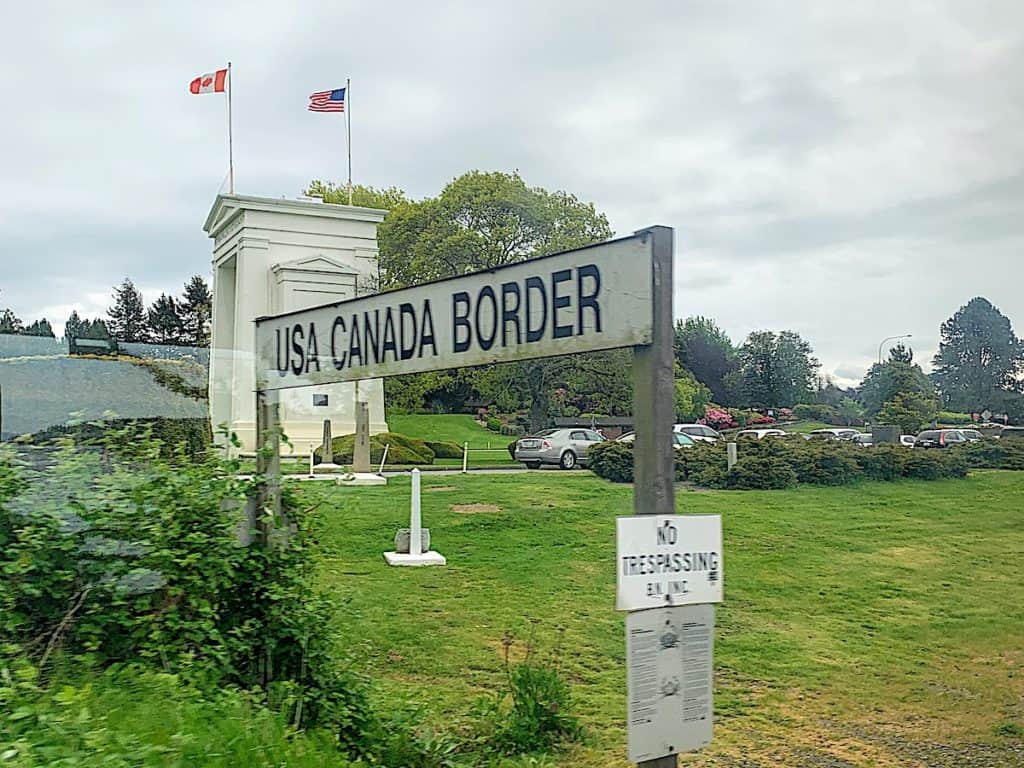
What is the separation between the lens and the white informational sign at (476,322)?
2584 mm

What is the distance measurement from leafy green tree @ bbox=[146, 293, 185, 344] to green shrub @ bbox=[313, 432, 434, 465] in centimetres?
1855

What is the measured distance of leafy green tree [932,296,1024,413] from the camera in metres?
14.5

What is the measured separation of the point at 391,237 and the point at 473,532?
56.8 feet

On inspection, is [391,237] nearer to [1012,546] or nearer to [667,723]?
[1012,546]

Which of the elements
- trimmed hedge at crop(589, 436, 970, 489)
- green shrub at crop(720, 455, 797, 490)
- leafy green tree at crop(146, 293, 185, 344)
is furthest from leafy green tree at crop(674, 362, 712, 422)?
leafy green tree at crop(146, 293, 185, 344)

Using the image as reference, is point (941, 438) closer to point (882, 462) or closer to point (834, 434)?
point (834, 434)

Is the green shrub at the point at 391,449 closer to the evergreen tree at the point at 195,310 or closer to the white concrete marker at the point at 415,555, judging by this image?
the white concrete marker at the point at 415,555

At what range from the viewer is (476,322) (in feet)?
10.0

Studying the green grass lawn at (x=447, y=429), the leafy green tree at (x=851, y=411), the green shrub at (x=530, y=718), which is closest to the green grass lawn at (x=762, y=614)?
the green shrub at (x=530, y=718)

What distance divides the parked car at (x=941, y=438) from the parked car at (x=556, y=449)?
232 inches

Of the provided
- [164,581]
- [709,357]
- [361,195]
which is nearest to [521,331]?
[164,581]

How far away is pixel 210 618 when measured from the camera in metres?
3.13

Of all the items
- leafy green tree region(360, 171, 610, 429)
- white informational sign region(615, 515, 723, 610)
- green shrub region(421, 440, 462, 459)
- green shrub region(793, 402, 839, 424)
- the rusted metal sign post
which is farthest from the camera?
leafy green tree region(360, 171, 610, 429)

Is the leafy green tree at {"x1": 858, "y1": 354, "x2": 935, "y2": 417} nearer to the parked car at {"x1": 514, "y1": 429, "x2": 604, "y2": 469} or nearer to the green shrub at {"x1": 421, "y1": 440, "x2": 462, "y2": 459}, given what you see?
the parked car at {"x1": 514, "y1": 429, "x2": 604, "y2": 469}
